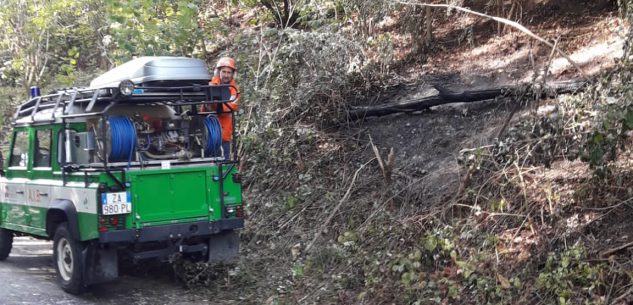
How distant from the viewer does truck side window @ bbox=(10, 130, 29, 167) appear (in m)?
9.59

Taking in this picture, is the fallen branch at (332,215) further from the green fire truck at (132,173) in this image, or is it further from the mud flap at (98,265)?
the mud flap at (98,265)

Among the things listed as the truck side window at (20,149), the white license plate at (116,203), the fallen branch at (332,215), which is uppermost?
the truck side window at (20,149)

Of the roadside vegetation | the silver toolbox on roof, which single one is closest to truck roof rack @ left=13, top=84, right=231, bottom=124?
the silver toolbox on roof

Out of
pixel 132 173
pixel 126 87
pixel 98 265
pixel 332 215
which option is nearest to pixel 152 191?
pixel 132 173

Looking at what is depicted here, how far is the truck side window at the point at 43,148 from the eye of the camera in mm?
9031

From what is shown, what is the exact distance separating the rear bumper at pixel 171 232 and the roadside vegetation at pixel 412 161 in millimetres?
574

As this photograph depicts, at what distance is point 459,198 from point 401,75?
4.44 meters

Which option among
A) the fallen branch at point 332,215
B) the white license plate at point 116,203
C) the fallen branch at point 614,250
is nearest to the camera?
the fallen branch at point 614,250

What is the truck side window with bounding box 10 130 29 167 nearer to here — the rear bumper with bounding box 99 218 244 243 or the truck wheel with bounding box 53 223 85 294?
the truck wheel with bounding box 53 223 85 294

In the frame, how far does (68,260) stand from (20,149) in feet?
6.51

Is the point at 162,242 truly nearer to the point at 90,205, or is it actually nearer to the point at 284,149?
the point at 90,205

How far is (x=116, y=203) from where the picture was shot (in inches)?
310

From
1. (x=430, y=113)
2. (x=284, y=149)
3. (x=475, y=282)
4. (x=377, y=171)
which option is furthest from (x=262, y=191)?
(x=475, y=282)

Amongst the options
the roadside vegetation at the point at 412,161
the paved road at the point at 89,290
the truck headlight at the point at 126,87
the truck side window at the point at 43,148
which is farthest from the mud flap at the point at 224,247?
the truck side window at the point at 43,148
